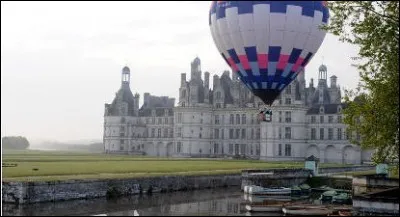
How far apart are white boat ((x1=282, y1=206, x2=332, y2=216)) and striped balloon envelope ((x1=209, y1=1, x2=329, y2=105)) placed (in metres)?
7.36

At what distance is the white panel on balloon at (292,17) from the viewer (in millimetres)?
30938

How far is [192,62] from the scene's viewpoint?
8775cm

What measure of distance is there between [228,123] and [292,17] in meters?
56.0

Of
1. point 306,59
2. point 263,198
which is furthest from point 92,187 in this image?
point 306,59

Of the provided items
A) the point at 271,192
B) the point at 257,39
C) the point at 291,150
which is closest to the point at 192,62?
the point at 291,150

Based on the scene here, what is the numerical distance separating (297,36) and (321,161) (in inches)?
1908

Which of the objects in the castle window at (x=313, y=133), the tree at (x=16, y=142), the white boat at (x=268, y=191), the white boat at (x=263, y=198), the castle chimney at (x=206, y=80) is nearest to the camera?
the white boat at (x=263, y=198)

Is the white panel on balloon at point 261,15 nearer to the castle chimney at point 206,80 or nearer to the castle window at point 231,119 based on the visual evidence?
the castle window at point 231,119

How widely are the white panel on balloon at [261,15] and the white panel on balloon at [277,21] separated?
221mm

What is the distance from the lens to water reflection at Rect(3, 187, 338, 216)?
27844mm

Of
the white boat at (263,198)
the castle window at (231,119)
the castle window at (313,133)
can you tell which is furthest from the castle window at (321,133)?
the white boat at (263,198)

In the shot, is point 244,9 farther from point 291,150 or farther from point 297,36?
point 291,150

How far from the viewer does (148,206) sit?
30.9 m

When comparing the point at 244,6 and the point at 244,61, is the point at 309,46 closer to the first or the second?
the point at 244,61
